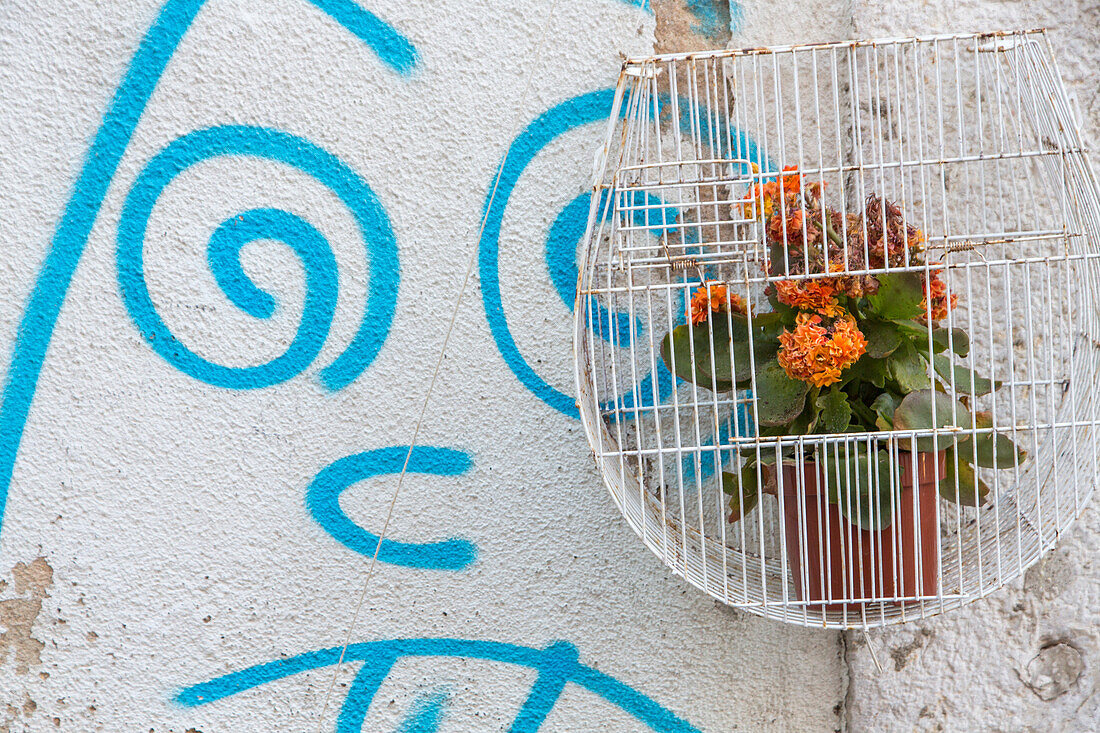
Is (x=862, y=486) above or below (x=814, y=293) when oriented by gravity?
below

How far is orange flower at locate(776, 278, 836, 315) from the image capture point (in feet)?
3.90

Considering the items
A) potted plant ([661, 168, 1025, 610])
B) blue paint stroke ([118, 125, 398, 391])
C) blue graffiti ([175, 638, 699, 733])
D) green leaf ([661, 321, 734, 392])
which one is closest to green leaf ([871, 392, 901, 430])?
potted plant ([661, 168, 1025, 610])

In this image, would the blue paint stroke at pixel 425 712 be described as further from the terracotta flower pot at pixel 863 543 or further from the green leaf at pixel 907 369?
the green leaf at pixel 907 369

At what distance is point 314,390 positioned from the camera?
57.7 inches

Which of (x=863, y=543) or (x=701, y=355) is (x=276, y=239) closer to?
(x=701, y=355)

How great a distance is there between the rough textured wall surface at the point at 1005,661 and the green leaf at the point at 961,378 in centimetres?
42

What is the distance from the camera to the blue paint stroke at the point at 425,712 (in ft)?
4.87

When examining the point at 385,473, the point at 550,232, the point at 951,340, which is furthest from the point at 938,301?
the point at 385,473

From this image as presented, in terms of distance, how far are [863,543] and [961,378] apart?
0.30 m

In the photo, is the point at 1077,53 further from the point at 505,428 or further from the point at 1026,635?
the point at 505,428

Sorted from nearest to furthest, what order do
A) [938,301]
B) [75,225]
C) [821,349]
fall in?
[821,349] < [938,301] < [75,225]

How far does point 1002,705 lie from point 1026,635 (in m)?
0.14

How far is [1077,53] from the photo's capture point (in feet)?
4.84

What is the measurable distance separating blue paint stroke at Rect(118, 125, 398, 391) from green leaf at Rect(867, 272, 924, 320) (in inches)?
32.5
